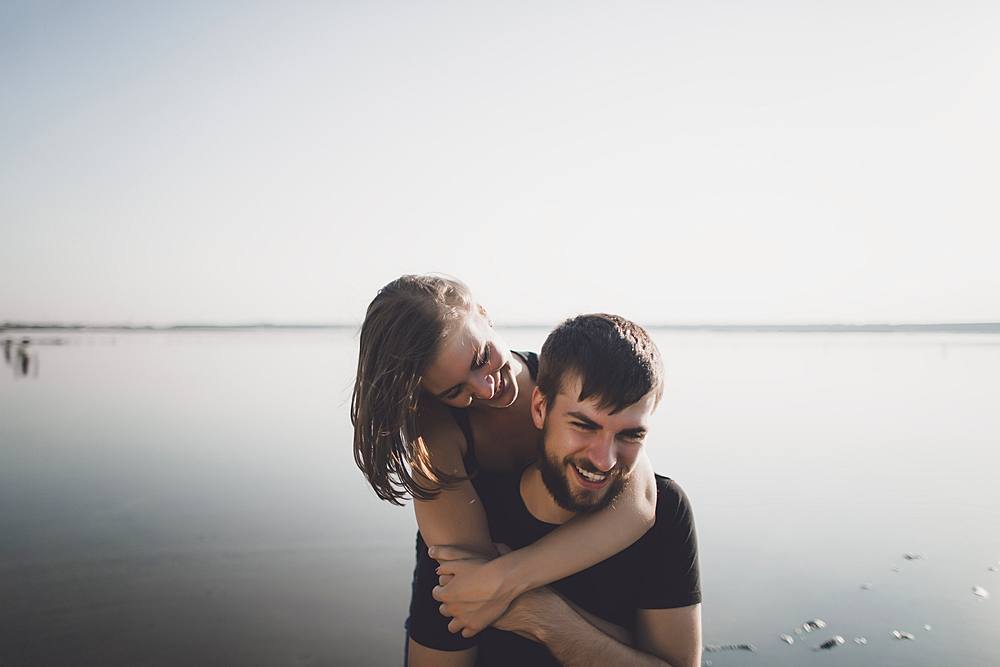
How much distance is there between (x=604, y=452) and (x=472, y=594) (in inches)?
30.6

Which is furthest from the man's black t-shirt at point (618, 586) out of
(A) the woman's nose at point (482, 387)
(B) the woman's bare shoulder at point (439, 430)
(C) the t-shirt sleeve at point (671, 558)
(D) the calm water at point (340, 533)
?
(D) the calm water at point (340, 533)

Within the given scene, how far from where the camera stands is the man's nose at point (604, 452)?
2.38 meters

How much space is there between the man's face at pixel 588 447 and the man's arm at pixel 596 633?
1.40 feet

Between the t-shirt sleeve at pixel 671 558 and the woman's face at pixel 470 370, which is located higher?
the woman's face at pixel 470 370

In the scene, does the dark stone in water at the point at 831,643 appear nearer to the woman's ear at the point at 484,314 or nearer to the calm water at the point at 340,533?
the calm water at the point at 340,533

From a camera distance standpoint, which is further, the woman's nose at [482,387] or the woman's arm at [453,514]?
the woman's nose at [482,387]

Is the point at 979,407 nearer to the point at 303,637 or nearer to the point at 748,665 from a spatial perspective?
the point at 748,665

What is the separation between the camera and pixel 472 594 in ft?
7.37

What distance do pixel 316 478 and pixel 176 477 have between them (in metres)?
1.83

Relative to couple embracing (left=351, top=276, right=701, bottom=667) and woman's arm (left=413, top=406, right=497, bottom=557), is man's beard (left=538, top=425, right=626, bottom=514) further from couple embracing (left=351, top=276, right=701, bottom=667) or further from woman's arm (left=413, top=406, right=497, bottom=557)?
woman's arm (left=413, top=406, right=497, bottom=557)

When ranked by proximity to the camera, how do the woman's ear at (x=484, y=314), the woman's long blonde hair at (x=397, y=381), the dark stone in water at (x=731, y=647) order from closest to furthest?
1. the woman's long blonde hair at (x=397, y=381)
2. the woman's ear at (x=484, y=314)
3. the dark stone in water at (x=731, y=647)

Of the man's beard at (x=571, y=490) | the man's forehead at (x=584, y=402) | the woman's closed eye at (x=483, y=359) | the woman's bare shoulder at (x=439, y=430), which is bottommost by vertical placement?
the man's beard at (x=571, y=490)

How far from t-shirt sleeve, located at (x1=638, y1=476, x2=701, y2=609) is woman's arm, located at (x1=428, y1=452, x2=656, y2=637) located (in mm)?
71

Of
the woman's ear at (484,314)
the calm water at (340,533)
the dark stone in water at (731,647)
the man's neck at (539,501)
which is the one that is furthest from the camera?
the calm water at (340,533)
